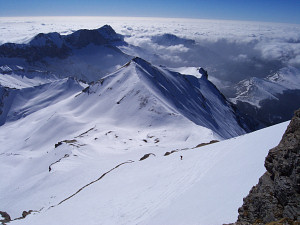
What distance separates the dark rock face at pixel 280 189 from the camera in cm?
947

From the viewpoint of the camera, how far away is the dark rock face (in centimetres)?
947

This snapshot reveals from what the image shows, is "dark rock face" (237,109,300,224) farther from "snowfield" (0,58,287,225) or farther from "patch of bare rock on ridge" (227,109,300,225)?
"snowfield" (0,58,287,225)

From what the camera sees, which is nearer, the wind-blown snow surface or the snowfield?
the wind-blown snow surface

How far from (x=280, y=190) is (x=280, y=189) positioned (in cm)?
4

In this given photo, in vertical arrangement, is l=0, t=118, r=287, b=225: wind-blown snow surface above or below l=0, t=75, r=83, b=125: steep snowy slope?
below

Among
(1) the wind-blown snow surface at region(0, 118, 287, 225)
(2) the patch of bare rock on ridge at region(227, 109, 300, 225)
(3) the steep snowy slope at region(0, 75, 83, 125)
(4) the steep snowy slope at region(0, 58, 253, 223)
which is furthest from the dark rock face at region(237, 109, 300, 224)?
(3) the steep snowy slope at region(0, 75, 83, 125)

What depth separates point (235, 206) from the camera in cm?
1280

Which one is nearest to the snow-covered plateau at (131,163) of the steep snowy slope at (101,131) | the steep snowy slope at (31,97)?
the steep snowy slope at (101,131)

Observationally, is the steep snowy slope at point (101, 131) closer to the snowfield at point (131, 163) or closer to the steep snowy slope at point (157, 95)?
the steep snowy slope at point (157, 95)

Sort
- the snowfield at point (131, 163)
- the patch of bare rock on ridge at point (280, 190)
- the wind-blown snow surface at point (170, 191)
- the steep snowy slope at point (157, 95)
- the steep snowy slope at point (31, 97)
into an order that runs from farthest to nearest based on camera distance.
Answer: the steep snowy slope at point (31, 97), the steep snowy slope at point (157, 95), the snowfield at point (131, 163), the wind-blown snow surface at point (170, 191), the patch of bare rock on ridge at point (280, 190)

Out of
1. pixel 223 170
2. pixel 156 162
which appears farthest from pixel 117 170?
pixel 223 170

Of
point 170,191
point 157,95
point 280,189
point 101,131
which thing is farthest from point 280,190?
point 157,95

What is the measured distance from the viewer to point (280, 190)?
988cm

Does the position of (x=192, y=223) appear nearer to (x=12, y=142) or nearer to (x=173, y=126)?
(x=173, y=126)
